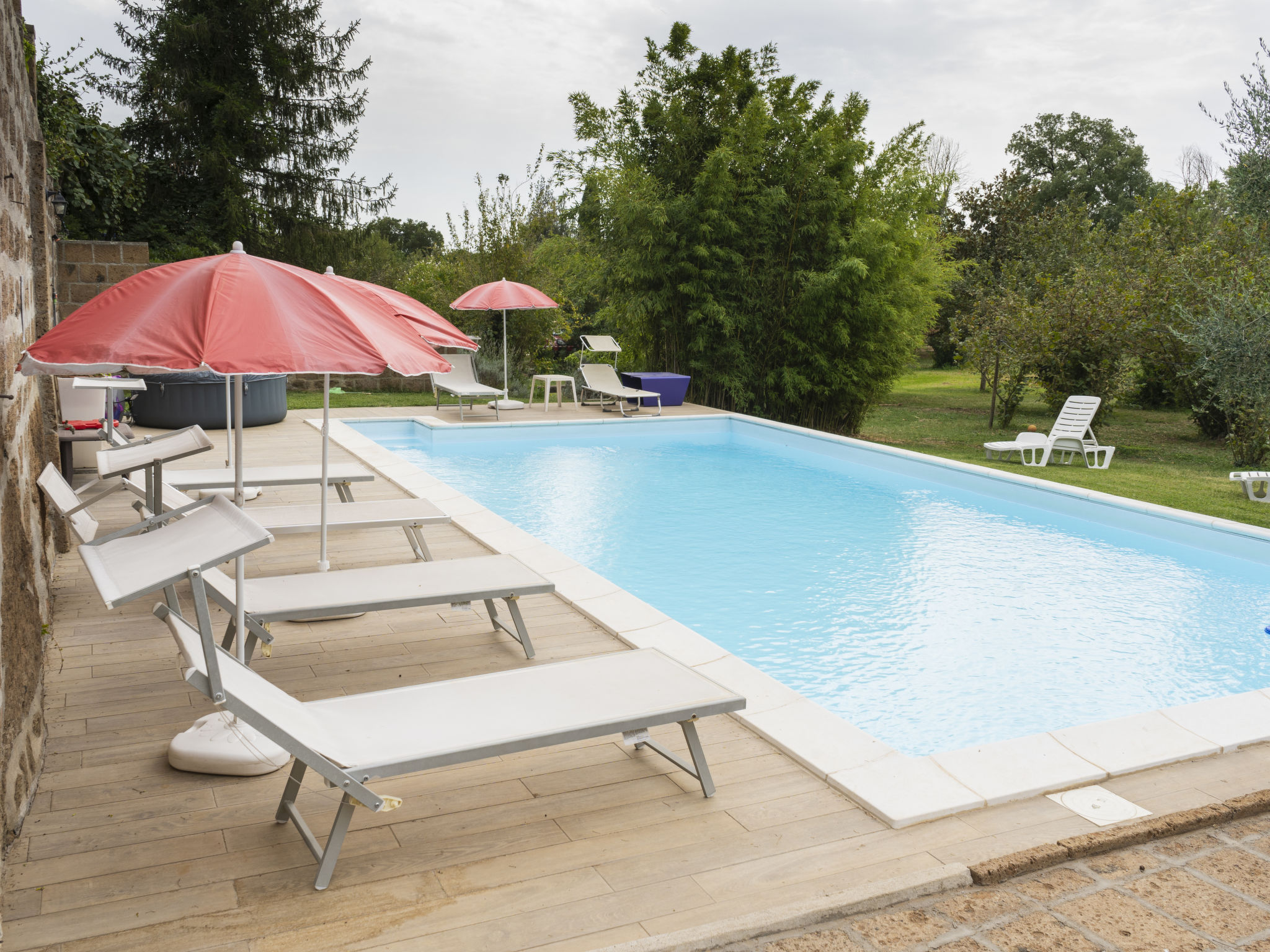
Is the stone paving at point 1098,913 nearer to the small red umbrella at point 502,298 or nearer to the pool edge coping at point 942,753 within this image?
the pool edge coping at point 942,753

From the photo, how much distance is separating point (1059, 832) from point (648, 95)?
1270cm

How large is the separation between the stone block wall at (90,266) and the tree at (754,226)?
598cm

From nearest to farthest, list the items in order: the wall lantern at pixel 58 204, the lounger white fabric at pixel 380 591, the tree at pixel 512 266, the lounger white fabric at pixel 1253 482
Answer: the lounger white fabric at pixel 380 591
the wall lantern at pixel 58 204
the lounger white fabric at pixel 1253 482
the tree at pixel 512 266

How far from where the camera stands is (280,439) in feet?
30.5

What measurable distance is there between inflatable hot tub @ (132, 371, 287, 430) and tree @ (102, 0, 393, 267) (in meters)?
8.40

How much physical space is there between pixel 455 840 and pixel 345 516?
2465mm

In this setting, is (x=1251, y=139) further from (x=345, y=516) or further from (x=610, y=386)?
(x=345, y=516)

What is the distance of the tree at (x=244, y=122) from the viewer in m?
18.4

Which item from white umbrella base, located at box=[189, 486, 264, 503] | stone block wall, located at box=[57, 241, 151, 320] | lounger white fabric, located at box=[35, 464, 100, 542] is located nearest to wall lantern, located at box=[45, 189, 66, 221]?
stone block wall, located at box=[57, 241, 151, 320]

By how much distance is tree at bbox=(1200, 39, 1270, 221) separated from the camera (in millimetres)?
9789

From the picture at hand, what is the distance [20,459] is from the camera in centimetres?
347

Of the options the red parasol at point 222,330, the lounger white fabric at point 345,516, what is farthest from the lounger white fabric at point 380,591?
the red parasol at point 222,330

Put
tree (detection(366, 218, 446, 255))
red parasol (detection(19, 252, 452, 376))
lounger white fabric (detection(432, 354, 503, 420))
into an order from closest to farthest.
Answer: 1. red parasol (detection(19, 252, 452, 376))
2. lounger white fabric (detection(432, 354, 503, 420))
3. tree (detection(366, 218, 446, 255))

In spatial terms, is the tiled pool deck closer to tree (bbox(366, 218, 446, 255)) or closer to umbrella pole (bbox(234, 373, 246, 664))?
umbrella pole (bbox(234, 373, 246, 664))
